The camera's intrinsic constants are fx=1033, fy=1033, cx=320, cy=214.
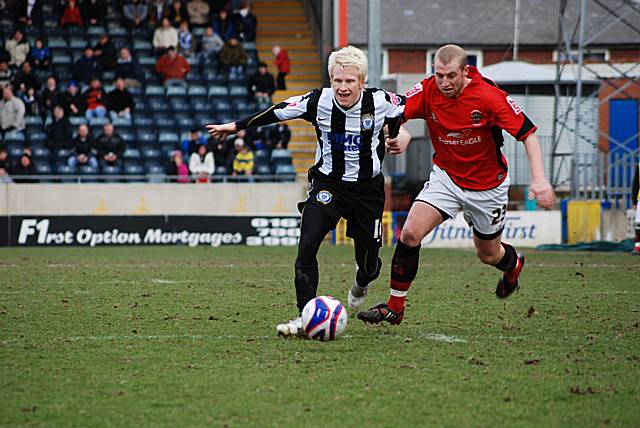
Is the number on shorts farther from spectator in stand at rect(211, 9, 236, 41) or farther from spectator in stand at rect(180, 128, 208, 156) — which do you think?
spectator in stand at rect(211, 9, 236, 41)

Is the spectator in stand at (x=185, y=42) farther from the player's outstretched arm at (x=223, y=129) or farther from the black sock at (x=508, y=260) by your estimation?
the player's outstretched arm at (x=223, y=129)

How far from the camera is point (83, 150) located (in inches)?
840

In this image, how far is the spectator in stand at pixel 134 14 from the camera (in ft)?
83.0

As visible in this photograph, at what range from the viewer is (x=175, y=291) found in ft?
33.8

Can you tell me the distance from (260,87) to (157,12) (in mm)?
3963

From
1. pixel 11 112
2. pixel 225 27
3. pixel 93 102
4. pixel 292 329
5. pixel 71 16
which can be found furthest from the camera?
pixel 225 27

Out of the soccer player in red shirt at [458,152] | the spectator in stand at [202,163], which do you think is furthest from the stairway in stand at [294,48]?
the soccer player in red shirt at [458,152]

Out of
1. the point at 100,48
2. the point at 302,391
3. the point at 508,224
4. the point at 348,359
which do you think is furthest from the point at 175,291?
the point at 100,48

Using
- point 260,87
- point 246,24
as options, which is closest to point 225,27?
point 246,24

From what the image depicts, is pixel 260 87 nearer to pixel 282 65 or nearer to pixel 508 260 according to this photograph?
pixel 282 65

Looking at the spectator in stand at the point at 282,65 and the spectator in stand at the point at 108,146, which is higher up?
the spectator in stand at the point at 282,65

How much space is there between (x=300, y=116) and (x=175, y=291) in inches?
138

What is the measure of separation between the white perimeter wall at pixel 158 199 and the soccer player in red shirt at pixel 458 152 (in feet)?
42.6

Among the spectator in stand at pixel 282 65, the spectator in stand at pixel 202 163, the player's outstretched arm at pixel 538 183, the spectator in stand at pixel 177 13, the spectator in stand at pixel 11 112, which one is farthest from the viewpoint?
the spectator in stand at pixel 177 13
